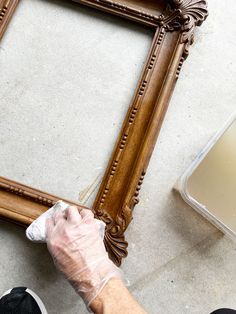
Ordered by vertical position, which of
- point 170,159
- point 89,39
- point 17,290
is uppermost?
point 89,39

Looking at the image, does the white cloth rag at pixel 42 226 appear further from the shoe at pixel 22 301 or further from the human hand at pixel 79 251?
the shoe at pixel 22 301

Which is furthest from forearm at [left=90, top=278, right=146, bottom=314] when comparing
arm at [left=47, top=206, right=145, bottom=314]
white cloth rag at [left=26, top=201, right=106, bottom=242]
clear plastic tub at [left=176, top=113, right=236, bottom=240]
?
clear plastic tub at [left=176, top=113, right=236, bottom=240]

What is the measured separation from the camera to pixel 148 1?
3.12 ft

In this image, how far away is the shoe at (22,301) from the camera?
913 millimetres

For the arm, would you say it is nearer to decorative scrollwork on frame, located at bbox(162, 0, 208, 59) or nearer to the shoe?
the shoe

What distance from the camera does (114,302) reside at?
79cm

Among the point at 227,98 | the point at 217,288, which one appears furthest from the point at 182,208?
the point at 227,98

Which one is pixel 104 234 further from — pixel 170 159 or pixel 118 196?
pixel 170 159

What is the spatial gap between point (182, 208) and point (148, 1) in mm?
541

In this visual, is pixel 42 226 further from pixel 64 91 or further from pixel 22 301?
pixel 64 91

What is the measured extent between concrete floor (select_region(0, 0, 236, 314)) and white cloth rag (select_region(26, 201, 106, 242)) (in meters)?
0.06

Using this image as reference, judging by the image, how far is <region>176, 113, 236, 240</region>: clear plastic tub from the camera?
0.87 meters

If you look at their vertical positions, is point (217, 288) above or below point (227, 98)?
below

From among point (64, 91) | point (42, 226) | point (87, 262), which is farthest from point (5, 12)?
point (87, 262)
